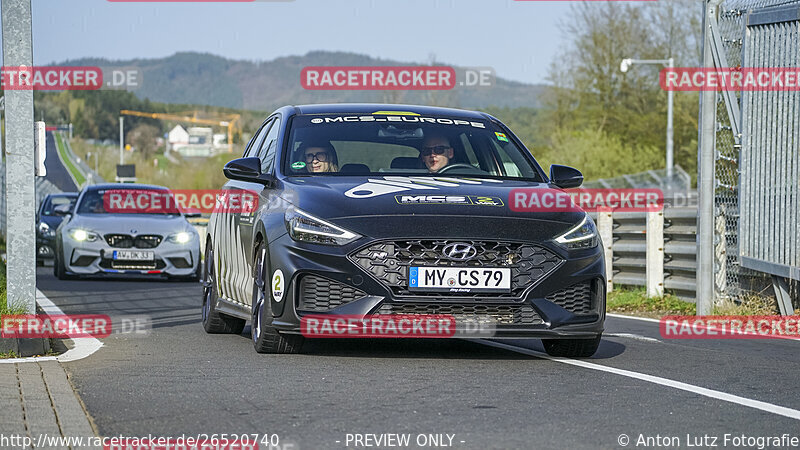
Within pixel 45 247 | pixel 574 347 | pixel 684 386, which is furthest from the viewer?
pixel 45 247

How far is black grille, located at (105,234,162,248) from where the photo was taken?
1844cm

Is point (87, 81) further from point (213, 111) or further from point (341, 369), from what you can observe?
point (213, 111)

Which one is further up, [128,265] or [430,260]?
[430,260]

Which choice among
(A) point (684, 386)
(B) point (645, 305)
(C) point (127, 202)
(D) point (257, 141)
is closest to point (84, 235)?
(C) point (127, 202)

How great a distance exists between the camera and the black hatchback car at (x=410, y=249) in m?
7.63

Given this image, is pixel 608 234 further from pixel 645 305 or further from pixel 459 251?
pixel 459 251

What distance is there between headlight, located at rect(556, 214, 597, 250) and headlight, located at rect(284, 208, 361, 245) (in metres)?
1.30

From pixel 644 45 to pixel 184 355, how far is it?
52454 mm

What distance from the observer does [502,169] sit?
30.3ft

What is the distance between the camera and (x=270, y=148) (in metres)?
9.66

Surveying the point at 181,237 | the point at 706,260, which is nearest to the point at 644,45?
the point at 181,237

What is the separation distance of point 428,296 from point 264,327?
115 cm

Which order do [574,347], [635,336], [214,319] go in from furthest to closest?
[635,336]
[214,319]
[574,347]

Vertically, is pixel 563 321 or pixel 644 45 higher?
pixel 644 45
